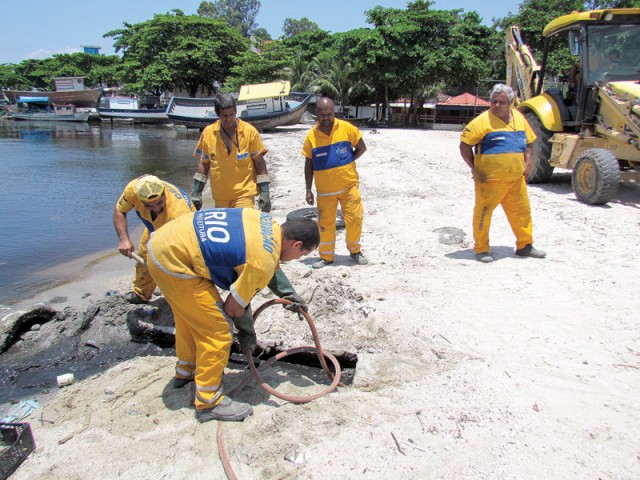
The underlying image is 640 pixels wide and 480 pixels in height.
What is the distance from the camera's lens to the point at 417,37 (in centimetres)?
2512

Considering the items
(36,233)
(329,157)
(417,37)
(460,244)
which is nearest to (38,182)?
(36,233)

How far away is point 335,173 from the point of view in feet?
16.0

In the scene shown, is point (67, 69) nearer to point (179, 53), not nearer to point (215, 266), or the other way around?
point (179, 53)

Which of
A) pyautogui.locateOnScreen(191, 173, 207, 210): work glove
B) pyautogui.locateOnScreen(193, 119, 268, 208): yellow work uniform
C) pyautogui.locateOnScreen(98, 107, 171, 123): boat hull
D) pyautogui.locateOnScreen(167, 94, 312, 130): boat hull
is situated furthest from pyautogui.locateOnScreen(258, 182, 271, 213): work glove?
pyautogui.locateOnScreen(98, 107, 171, 123): boat hull

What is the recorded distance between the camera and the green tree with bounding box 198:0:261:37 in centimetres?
7638

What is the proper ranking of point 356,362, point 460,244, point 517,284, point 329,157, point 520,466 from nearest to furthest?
point 520,466
point 356,362
point 517,284
point 329,157
point 460,244

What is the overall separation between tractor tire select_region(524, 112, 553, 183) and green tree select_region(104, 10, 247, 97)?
115 ft

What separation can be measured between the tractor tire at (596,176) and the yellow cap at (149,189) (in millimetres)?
6139

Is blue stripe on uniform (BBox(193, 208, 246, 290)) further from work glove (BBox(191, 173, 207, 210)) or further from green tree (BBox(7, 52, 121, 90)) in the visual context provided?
green tree (BBox(7, 52, 121, 90))

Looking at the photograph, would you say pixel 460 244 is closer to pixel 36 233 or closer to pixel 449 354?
pixel 449 354

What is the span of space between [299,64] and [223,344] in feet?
109

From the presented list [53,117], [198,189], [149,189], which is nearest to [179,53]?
[53,117]

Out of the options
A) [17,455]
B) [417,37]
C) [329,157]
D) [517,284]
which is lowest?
[17,455]

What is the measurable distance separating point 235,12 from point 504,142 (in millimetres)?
82972
